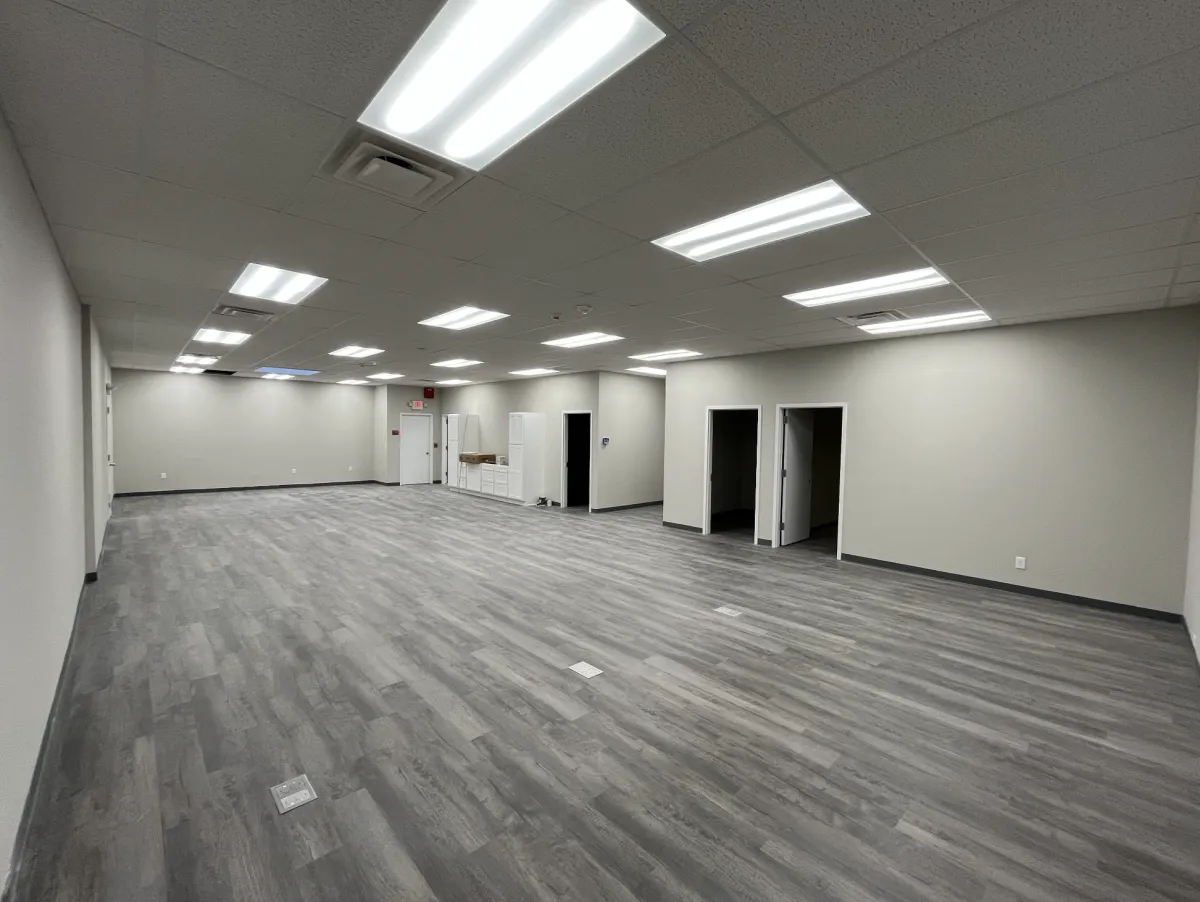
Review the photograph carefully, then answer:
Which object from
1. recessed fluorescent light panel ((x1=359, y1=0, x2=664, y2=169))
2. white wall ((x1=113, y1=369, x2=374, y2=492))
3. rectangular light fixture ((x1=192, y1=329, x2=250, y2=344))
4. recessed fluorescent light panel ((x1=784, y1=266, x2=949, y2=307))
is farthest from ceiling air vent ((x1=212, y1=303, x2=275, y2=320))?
white wall ((x1=113, y1=369, x2=374, y2=492))

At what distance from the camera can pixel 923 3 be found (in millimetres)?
1326

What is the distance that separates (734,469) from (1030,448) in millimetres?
5032

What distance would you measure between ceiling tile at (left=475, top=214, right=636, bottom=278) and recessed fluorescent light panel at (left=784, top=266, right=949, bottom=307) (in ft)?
6.11

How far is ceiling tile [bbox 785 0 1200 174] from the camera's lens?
1367mm

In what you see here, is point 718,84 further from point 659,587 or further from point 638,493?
point 638,493

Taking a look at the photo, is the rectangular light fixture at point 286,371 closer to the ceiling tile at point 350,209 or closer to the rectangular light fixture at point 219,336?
the rectangular light fixture at point 219,336

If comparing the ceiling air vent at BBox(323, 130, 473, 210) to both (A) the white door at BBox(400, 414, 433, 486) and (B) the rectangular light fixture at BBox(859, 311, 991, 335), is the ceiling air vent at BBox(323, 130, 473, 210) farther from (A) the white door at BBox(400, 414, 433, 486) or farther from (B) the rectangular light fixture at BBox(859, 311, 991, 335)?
(A) the white door at BBox(400, 414, 433, 486)

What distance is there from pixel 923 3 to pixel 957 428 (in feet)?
17.6

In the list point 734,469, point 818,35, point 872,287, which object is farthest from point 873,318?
point 734,469

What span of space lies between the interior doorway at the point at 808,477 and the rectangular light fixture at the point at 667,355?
1483mm

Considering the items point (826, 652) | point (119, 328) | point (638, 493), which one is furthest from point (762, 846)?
point (638, 493)

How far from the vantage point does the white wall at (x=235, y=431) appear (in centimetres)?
1100

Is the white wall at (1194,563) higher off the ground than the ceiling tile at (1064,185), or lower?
lower

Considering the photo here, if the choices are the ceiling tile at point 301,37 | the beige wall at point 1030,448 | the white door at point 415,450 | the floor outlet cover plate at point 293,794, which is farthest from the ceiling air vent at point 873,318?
the white door at point 415,450
